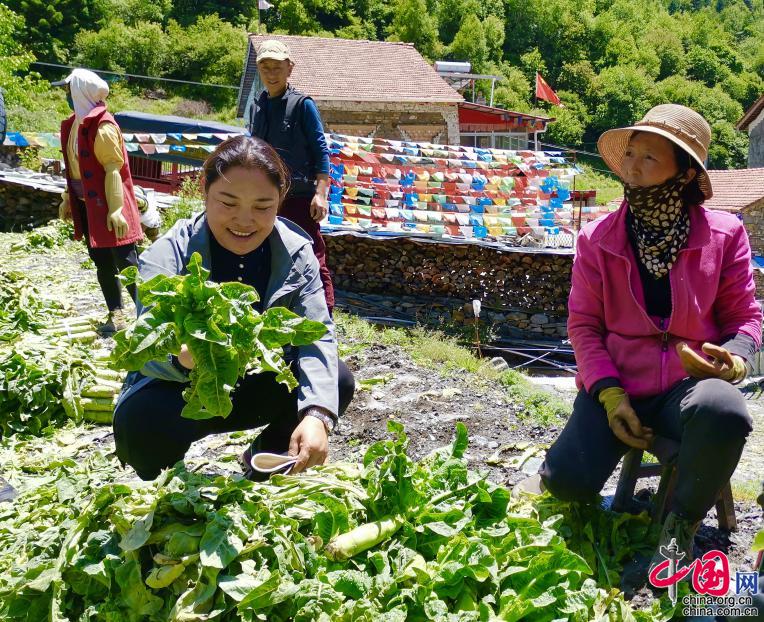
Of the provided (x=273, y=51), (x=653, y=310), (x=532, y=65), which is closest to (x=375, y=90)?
(x=273, y=51)

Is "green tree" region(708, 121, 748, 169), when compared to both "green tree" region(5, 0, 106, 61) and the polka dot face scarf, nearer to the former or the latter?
"green tree" region(5, 0, 106, 61)

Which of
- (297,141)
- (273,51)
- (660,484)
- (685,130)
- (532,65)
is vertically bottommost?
(660,484)

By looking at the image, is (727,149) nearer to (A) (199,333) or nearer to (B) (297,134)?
(B) (297,134)

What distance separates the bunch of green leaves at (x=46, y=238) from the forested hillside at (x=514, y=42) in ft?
130

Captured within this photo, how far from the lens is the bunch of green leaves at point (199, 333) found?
64.8 inches

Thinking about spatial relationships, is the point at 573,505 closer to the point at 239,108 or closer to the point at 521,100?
the point at 239,108

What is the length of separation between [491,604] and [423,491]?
14.4 inches

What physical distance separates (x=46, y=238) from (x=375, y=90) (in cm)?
1652

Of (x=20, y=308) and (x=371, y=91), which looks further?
(x=371, y=91)

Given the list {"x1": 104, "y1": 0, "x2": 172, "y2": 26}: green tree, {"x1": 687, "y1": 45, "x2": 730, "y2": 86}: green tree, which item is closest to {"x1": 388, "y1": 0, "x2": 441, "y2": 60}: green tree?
{"x1": 104, "y1": 0, "x2": 172, "y2": 26}: green tree

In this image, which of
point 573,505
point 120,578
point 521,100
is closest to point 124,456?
point 120,578

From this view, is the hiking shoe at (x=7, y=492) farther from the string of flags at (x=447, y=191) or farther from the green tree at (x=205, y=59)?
the green tree at (x=205, y=59)

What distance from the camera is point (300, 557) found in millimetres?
1740

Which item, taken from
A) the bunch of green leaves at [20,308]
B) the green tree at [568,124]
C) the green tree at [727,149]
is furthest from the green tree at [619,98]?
the bunch of green leaves at [20,308]
